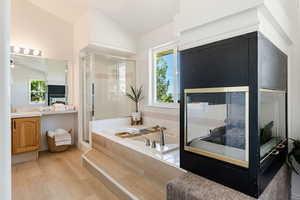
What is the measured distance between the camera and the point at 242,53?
114 centimetres

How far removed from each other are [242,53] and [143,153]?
4.72 ft

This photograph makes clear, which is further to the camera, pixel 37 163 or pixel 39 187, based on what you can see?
pixel 37 163

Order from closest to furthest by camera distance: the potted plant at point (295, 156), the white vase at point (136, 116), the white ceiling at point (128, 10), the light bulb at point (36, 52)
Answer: the potted plant at point (295, 156), the white ceiling at point (128, 10), the light bulb at point (36, 52), the white vase at point (136, 116)

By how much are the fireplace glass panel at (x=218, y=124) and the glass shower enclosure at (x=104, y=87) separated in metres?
2.35

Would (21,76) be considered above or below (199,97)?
above

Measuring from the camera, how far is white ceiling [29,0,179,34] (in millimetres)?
2686

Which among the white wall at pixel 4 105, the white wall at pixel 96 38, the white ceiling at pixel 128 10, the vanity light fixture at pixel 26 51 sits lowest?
the white wall at pixel 4 105

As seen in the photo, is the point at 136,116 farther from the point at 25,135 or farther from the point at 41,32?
the point at 41,32

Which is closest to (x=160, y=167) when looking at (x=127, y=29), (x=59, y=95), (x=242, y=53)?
(x=242, y=53)

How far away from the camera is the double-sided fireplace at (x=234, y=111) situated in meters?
1.10

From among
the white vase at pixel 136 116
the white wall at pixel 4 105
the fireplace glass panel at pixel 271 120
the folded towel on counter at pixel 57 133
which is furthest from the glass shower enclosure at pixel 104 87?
the white wall at pixel 4 105

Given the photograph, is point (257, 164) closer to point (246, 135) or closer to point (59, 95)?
point (246, 135)

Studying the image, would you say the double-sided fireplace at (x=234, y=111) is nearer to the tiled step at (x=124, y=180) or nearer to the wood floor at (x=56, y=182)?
the tiled step at (x=124, y=180)

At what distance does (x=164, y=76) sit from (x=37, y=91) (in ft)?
9.03
